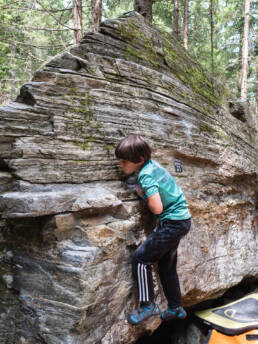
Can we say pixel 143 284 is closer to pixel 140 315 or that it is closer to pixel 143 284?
pixel 143 284

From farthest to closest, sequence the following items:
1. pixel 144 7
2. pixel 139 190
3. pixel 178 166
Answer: pixel 144 7 → pixel 178 166 → pixel 139 190

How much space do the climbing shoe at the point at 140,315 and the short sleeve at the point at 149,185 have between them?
4.79 feet

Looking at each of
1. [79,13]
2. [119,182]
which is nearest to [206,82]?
[119,182]

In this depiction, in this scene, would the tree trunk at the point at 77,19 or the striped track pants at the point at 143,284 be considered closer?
the striped track pants at the point at 143,284

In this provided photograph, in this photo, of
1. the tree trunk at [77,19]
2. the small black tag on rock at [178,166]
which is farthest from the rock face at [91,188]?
the tree trunk at [77,19]

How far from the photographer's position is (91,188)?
126 inches

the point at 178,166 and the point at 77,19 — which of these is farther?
the point at 77,19

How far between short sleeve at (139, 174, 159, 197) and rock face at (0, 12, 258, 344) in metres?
0.43

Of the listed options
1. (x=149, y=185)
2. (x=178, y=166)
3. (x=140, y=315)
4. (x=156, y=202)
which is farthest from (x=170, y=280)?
(x=178, y=166)

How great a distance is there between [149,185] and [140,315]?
1.63 meters

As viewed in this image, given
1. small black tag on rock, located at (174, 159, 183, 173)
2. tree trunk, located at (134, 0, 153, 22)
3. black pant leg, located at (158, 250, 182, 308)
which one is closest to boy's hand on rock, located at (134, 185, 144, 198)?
black pant leg, located at (158, 250, 182, 308)

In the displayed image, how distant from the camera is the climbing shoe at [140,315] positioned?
10.4 ft

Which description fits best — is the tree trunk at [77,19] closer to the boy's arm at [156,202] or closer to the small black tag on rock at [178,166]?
the small black tag on rock at [178,166]

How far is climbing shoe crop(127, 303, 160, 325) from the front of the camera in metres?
3.18
